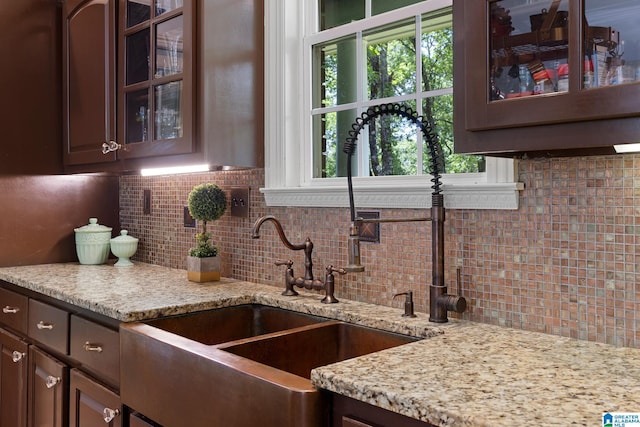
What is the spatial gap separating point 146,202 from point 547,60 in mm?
2226

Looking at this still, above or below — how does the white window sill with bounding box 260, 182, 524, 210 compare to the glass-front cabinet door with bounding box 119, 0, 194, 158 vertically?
below

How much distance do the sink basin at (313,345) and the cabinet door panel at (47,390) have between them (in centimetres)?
89

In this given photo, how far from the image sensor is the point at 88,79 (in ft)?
8.57

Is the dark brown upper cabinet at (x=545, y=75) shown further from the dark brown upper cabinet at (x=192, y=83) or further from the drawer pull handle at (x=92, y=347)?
the drawer pull handle at (x=92, y=347)

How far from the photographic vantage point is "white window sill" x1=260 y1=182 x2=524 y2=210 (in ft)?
4.76

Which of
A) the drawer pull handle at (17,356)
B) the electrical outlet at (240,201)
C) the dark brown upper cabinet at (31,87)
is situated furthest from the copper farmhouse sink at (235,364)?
the dark brown upper cabinet at (31,87)

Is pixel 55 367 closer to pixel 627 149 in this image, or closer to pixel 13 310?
pixel 13 310

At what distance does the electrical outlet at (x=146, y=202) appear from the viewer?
2.83 metres

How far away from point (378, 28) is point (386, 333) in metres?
1.04

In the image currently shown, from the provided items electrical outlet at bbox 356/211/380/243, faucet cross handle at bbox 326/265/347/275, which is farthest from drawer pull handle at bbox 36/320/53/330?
electrical outlet at bbox 356/211/380/243

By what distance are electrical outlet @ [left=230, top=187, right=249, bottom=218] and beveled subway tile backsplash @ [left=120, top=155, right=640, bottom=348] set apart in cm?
35

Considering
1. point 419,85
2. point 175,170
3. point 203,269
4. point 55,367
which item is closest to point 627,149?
point 419,85

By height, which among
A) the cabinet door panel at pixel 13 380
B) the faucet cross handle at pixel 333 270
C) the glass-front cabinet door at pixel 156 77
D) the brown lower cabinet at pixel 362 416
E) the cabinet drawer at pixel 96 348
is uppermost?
the glass-front cabinet door at pixel 156 77

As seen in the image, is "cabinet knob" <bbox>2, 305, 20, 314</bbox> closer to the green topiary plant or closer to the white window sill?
the green topiary plant
